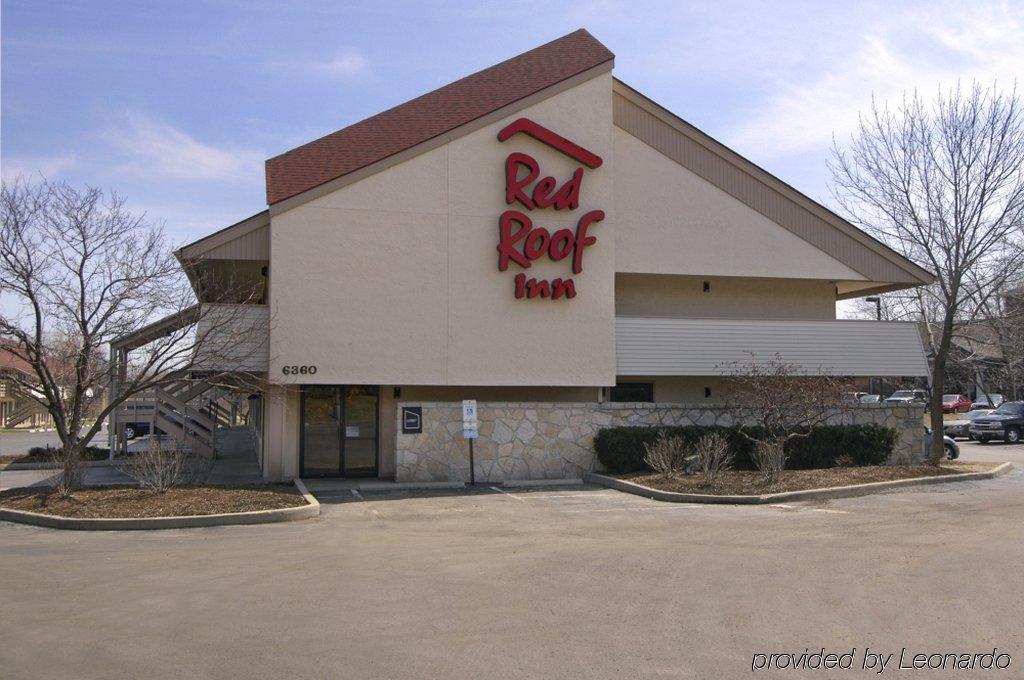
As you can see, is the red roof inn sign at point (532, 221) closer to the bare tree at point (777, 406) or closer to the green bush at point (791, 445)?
the green bush at point (791, 445)

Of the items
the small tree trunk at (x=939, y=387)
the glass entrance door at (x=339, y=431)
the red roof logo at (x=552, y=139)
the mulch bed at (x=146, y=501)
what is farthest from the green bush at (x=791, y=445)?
the mulch bed at (x=146, y=501)

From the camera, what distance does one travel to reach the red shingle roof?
20141 millimetres

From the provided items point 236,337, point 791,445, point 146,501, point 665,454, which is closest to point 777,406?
point 791,445

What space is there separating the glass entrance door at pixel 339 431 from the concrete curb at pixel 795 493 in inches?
235

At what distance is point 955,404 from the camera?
58125 millimetres

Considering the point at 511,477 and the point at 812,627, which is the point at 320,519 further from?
the point at 812,627

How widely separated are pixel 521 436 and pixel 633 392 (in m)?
4.88

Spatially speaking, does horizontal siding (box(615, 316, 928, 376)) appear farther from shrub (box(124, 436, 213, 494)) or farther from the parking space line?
shrub (box(124, 436, 213, 494))

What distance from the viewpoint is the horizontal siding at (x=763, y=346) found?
866 inches

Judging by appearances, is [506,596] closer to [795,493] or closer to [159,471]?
[795,493]

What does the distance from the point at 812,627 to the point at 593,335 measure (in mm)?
14090

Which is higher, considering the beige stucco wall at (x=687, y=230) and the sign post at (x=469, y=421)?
the beige stucco wall at (x=687, y=230)

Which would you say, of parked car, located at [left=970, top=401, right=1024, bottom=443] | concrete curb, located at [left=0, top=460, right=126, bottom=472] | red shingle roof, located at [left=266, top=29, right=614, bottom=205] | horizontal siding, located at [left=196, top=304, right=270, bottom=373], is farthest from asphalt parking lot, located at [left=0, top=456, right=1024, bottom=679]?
parked car, located at [left=970, top=401, right=1024, bottom=443]

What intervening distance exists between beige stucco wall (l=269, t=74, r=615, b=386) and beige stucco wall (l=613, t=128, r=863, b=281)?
1.26 m
